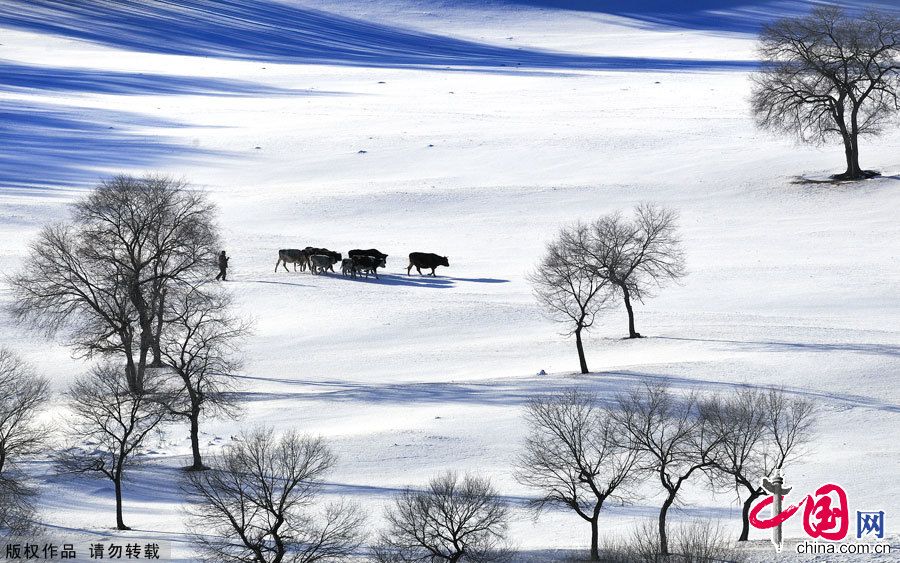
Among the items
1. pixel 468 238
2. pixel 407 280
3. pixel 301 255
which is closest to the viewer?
pixel 407 280

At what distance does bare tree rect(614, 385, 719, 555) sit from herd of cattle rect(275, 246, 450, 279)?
17.1 meters

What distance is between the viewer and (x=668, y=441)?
2377cm

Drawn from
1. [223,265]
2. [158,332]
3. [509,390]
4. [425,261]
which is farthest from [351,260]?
[509,390]

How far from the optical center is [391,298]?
42.2 m

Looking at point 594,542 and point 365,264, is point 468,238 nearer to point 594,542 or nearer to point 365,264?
point 365,264

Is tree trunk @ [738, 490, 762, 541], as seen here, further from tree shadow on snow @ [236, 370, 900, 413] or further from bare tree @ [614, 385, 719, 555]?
tree shadow on snow @ [236, 370, 900, 413]

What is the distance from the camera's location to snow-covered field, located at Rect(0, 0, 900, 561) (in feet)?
92.6

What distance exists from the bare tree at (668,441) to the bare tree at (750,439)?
273mm

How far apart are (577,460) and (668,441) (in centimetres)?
220

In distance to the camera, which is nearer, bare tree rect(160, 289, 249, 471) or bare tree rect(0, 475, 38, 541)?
bare tree rect(0, 475, 38, 541)

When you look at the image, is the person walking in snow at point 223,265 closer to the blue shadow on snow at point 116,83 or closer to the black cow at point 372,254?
the black cow at point 372,254

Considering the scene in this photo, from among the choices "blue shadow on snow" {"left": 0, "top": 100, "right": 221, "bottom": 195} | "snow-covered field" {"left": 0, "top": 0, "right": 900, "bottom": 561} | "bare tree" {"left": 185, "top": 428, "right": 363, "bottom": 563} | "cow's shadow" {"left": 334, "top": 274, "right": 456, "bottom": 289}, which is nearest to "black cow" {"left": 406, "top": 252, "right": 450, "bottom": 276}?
"cow's shadow" {"left": 334, "top": 274, "right": 456, "bottom": 289}

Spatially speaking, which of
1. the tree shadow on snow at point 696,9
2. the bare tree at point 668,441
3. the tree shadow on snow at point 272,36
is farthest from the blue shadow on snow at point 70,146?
the tree shadow on snow at point 696,9

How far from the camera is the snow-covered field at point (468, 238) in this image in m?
28.2
